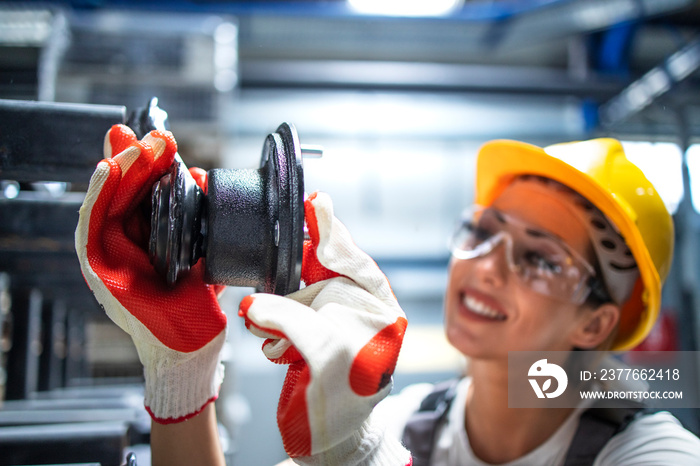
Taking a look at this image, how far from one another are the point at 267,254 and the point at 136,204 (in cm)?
22

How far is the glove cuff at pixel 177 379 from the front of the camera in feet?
2.49

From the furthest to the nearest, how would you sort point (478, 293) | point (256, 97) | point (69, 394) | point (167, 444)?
point (256, 97), point (69, 394), point (478, 293), point (167, 444)

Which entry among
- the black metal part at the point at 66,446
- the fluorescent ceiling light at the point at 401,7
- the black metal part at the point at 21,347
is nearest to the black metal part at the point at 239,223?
the black metal part at the point at 66,446

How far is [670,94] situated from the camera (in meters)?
2.76

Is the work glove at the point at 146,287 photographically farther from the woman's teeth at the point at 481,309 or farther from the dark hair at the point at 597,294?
the dark hair at the point at 597,294

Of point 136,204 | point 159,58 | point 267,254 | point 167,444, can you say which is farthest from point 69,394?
point 159,58

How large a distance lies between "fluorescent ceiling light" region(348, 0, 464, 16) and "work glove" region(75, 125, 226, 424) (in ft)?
8.61

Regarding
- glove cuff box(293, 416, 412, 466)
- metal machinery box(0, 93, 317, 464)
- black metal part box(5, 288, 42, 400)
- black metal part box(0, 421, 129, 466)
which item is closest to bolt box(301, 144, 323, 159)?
metal machinery box(0, 93, 317, 464)

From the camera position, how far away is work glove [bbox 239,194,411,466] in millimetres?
590

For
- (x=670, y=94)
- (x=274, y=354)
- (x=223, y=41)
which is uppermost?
(x=223, y=41)

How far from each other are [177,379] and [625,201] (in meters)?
1.16

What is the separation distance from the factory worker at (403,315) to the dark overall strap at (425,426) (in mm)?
12

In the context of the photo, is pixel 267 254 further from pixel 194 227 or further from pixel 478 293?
pixel 478 293

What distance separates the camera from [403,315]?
0.70 m
